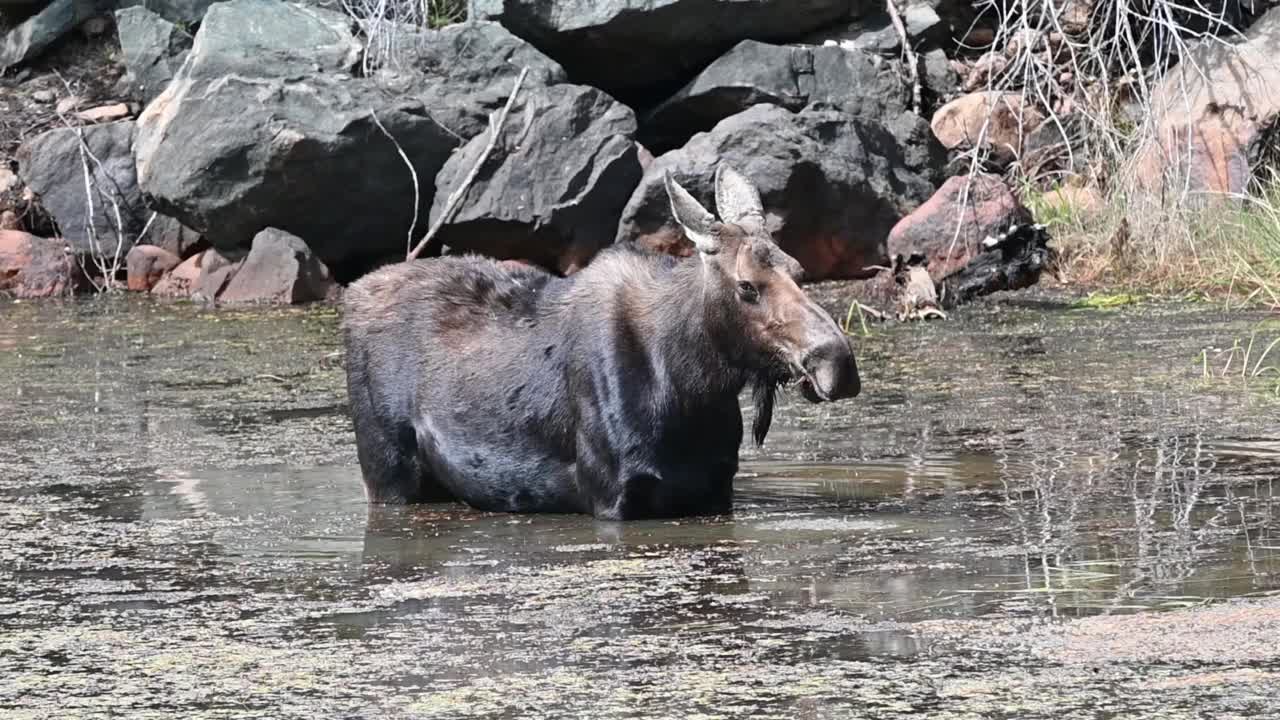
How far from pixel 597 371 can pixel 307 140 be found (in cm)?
908

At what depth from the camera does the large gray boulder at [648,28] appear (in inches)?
695

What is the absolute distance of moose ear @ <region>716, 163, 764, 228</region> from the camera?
748cm

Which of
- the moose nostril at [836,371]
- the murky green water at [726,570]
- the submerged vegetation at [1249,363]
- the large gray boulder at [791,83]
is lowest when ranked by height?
the murky green water at [726,570]

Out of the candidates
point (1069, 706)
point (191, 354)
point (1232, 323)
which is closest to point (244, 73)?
point (191, 354)

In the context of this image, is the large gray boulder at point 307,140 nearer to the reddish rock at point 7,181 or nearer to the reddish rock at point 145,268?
the reddish rock at point 145,268

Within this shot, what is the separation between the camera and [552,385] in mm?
7762

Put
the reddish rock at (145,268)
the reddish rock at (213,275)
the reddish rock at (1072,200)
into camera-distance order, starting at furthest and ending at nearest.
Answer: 1. the reddish rock at (145,268)
2. the reddish rock at (213,275)
3. the reddish rock at (1072,200)

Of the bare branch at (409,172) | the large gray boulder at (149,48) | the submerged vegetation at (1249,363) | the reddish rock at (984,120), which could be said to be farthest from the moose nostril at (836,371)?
the large gray boulder at (149,48)

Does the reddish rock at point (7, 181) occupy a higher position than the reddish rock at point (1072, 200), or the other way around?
the reddish rock at point (7, 181)

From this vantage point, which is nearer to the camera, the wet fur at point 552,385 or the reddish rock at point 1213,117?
Result: the wet fur at point 552,385

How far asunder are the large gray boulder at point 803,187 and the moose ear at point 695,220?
746 centimetres

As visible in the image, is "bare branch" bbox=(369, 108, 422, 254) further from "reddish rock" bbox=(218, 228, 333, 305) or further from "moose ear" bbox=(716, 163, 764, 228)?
"moose ear" bbox=(716, 163, 764, 228)

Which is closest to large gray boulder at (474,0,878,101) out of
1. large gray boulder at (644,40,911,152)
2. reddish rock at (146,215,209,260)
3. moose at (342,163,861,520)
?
large gray boulder at (644,40,911,152)

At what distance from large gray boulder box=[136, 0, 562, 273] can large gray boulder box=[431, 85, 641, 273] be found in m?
0.48
